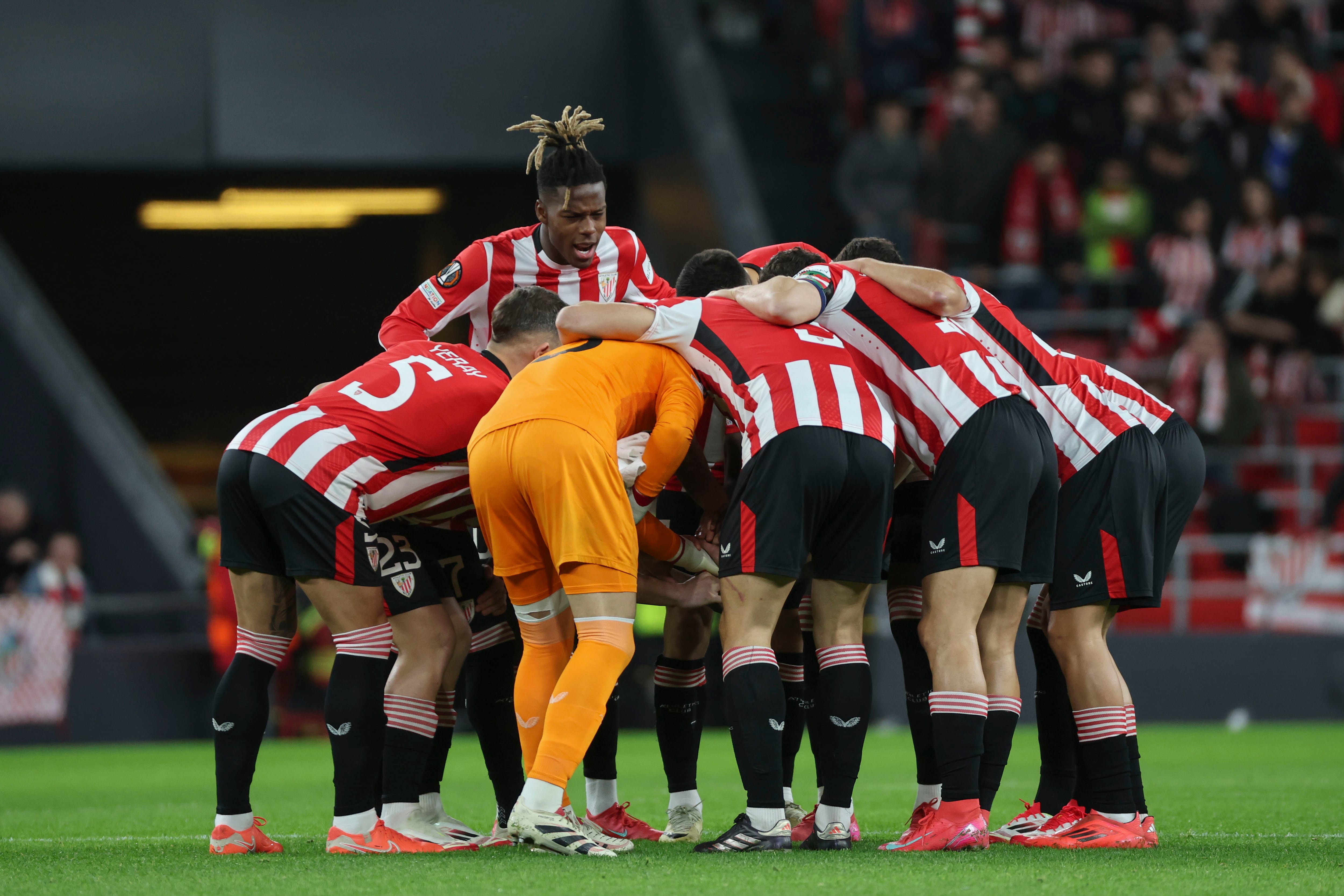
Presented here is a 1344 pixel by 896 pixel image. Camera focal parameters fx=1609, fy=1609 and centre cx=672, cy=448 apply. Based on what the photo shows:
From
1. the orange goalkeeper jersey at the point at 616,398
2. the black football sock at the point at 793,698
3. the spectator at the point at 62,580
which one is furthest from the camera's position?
the spectator at the point at 62,580

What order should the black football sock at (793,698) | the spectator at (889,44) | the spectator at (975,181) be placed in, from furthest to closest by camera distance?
the spectator at (889,44) < the spectator at (975,181) < the black football sock at (793,698)

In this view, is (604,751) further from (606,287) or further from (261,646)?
(606,287)

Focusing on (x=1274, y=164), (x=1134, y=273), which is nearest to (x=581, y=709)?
(x=1134, y=273)

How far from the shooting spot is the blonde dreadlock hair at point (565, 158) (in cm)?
632

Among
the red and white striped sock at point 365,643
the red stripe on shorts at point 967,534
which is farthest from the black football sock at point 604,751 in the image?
the red stripe on shorts at point 967,534

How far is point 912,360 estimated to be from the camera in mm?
5418

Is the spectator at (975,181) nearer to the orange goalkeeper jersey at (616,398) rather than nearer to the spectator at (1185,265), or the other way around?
the spectator at (1185,265)

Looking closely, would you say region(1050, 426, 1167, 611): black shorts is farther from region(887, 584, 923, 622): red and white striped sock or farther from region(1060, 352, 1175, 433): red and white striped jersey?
region(887, 584, 923, 622): red and white striped sock

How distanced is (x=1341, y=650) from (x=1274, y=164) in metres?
4.71

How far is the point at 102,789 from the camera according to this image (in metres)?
9.16

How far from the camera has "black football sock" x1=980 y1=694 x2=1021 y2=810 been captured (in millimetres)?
5430

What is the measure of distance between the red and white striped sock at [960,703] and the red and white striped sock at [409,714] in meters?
1.74

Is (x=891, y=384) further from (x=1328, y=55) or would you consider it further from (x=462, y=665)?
(x=1328, y=55)

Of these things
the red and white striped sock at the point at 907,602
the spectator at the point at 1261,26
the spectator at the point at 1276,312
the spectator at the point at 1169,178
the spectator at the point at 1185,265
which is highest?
the spectator at the point at 1261,26
